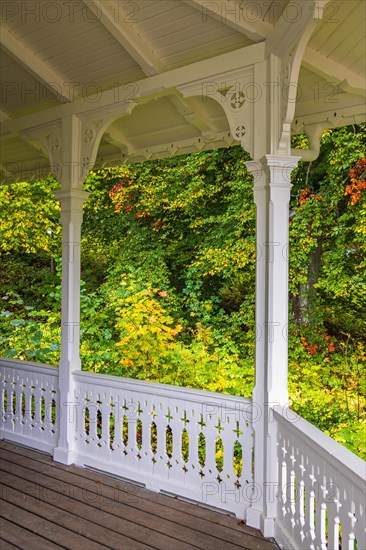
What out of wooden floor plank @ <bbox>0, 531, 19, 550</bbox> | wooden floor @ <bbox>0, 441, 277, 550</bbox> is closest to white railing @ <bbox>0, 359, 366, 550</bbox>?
wooden floor @ <bbox>0, 441, 277, 550</bbox>

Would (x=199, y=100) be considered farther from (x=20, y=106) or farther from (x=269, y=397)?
(x=269, y=397)

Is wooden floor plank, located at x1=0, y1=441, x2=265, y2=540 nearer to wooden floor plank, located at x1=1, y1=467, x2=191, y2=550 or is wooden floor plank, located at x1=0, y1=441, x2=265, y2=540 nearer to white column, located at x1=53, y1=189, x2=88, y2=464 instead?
white column, located at x1=53, y1=189, x2=88, y2=464

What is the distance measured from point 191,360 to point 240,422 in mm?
3450

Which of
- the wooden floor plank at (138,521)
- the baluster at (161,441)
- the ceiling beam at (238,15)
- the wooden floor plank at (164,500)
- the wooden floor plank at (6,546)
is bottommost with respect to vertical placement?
the wooden floor plank at (164,500)

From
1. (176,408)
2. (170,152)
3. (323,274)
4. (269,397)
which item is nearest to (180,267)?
(323,274)

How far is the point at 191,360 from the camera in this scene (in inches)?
274

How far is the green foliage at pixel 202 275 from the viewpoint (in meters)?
6.92

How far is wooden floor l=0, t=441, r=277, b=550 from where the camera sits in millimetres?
3160

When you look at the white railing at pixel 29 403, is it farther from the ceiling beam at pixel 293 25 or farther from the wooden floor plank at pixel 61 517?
the ceiling beam at pixel 293 25

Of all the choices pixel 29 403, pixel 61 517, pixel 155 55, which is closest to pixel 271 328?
pixel 61 517

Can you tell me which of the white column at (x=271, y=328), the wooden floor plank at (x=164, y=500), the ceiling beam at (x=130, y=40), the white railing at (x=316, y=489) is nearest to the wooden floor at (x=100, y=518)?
the wooden floor plank at (x=164, y=500)

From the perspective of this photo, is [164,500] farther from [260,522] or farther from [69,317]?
[69,317]

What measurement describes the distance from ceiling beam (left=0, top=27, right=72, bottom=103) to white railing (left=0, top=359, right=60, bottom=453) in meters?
2.53

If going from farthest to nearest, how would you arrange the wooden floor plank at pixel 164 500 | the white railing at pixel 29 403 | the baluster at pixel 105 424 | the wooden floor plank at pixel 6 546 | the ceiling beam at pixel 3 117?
1. the ceiling beam at pixel 3 117
2. the white railing at pixel 29 403
3. the baluster at pixel 105 424
4. the wooden floor plank at pixel 164 500
5. the wooden floor plank at pixel 6 546
